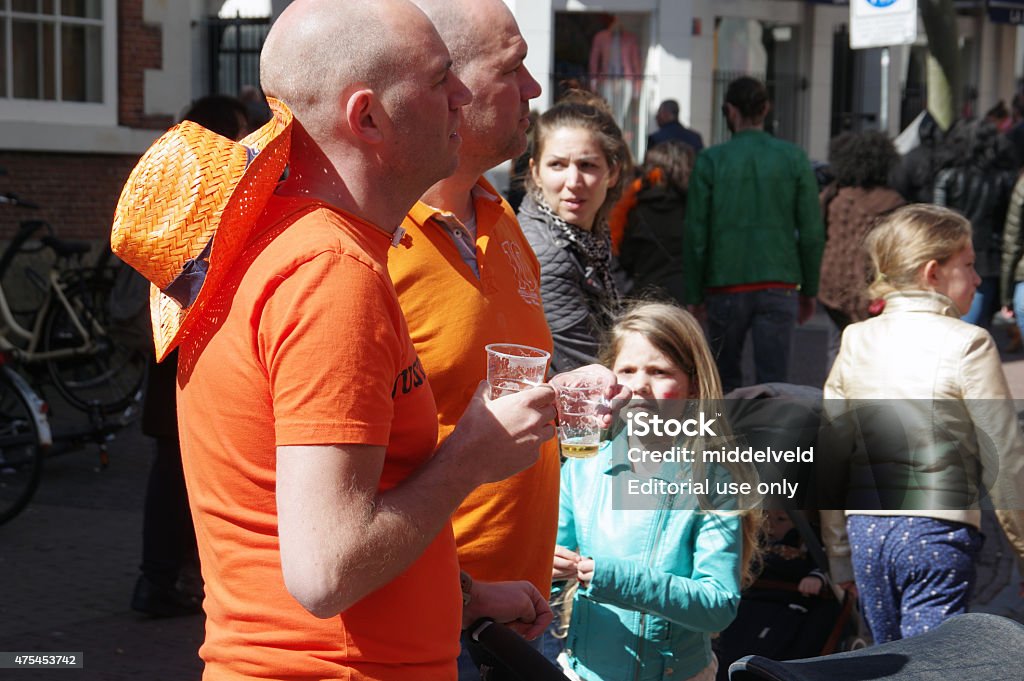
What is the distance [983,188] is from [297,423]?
9377 mm

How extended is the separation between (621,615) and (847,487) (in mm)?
1235

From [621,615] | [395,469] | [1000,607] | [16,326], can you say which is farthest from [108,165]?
[395,469]

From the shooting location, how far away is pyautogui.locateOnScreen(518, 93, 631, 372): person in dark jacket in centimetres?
394

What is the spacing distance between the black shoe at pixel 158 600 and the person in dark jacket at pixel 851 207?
15.3 ft

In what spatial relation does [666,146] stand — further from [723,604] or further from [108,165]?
[723,604]

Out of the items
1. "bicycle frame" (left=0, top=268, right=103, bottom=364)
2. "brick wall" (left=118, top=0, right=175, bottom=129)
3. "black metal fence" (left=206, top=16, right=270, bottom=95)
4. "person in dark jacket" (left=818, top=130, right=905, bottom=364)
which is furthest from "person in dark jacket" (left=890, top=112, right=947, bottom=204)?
"black metal fence" (left=206, top=16, right=270, bottom=95)

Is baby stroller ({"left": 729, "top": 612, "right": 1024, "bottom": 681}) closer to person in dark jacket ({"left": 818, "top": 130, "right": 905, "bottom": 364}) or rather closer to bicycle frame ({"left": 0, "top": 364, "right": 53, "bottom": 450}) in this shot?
bicycle frame ({"left": 0, "top": 364, "right": 53, "bottom": 450})

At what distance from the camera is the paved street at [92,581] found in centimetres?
484

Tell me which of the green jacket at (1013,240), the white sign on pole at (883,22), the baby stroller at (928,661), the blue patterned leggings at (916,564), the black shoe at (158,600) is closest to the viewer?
the baby stroller at (928,661)

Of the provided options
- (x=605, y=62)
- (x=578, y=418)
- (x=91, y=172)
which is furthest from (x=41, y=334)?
(x=605, y=62)

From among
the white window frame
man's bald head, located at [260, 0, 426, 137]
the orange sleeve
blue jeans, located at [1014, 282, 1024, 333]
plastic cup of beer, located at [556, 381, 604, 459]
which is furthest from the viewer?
the white window frame

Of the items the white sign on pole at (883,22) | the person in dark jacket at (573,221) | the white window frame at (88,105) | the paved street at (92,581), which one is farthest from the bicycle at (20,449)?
the white sign on pole at (883,22)

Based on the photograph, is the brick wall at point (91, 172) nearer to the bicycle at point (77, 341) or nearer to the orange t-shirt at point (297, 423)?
the bicycle at point (77, 341)

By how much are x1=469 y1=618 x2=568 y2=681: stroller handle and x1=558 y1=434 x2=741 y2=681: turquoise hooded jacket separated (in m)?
0.81
